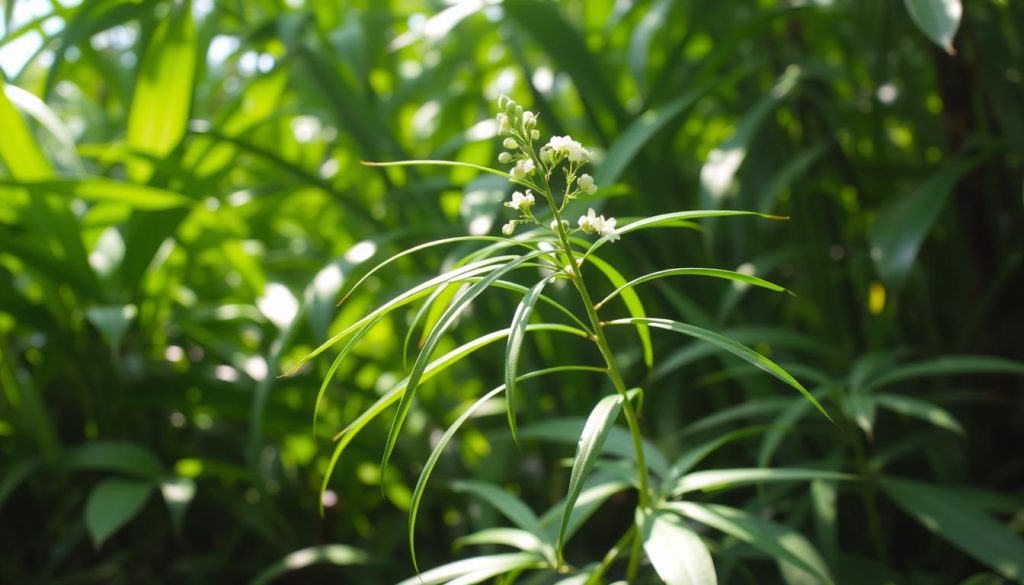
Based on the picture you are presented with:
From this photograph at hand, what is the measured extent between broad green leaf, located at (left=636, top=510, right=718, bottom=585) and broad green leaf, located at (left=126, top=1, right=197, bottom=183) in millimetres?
877

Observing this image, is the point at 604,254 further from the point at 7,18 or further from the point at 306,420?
the point at 7,18

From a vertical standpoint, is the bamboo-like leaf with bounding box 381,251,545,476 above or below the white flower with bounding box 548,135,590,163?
below

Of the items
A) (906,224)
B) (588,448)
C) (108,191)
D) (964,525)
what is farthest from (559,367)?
(108,191)

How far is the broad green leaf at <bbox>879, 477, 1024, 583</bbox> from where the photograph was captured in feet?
2.41

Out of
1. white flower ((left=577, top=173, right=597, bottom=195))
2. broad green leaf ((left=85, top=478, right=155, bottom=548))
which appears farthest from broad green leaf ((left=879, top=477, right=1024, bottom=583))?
broad green leaf ((left=85, top=478, right=155, bottom=548))

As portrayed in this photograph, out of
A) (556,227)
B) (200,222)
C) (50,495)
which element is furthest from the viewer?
(200,222)

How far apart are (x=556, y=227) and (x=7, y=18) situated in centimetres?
104

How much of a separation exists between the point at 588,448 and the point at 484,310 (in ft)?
2.22

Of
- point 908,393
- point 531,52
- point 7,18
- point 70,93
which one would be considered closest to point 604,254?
point 908,393

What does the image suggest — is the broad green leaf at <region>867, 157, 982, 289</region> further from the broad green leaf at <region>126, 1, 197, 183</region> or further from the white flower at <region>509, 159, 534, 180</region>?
the broad green leaf at <region>126, 1, 197, 183</region>

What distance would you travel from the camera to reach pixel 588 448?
1.44ft

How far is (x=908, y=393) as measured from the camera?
106cm

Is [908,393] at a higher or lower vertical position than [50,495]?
lower

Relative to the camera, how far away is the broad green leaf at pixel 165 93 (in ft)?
3.83
